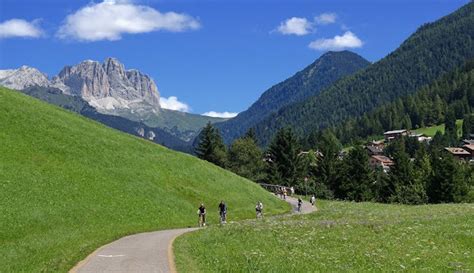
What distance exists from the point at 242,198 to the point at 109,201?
79.7 ft

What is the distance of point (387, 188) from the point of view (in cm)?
12962

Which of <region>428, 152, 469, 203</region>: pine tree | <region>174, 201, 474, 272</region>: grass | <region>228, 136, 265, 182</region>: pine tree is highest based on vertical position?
<region>228, 136, 265, 182</region>: pine tree

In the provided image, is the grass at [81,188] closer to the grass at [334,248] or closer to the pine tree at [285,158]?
the grass at [334,248]

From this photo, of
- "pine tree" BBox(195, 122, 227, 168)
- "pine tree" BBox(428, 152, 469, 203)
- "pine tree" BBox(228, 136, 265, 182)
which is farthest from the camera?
"pine tree" BBox(228, 136, 265, 182)

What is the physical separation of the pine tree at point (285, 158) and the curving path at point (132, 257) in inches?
3902

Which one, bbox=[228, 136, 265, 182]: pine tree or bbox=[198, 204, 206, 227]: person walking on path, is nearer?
bbox=[198, 204, 206, 227]: person walking on path

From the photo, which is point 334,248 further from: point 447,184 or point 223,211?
point 447,184

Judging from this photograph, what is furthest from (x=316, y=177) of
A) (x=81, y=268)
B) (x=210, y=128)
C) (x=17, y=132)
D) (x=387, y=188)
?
(x=81, y=268)

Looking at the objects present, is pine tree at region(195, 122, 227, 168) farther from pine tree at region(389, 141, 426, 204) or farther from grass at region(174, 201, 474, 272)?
grass at region(174, 201, 474, 272)

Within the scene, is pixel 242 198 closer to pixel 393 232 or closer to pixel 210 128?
pixel 393 232

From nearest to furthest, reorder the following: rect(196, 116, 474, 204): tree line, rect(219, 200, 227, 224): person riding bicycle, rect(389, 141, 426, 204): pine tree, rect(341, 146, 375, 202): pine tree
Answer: rect(219, 200, 227, 224): person riding bicycle, rect(196, 116, 474, 204): tree line, rect(389, 141, 426, 204): pine tree, rect(341, 146, 375, 202): pine tree

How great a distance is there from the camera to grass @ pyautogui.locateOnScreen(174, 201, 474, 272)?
2519 cm

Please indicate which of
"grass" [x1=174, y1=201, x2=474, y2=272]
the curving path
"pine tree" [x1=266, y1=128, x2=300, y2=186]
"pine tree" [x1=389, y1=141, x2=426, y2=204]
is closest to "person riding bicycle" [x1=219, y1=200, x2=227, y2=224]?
"grass" [x1=174, y1=201, x2=474, y2=272]

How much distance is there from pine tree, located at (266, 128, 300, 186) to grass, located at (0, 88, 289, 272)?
181ft
